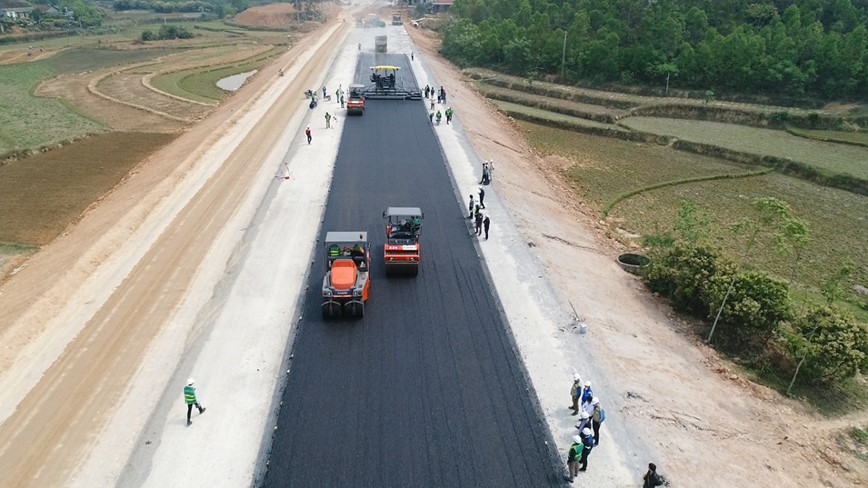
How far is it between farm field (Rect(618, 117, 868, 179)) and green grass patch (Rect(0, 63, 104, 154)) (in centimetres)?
5574

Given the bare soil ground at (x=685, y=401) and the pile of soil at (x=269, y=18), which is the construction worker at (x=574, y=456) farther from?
the pile of soil at (x=269, y=18)

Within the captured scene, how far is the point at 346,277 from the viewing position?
21.7 metres

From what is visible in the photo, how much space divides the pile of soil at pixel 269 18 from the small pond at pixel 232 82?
2725 inches

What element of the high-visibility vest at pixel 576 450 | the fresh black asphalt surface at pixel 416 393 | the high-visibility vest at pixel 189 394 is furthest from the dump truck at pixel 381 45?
the high-visibility vest at pixel 576 450

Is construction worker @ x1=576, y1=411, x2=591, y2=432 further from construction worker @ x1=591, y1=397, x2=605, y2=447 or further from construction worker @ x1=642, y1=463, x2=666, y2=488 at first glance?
construction worker @ x1=642, y1=463, x2=666, y2=488

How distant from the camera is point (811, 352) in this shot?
20562 mm

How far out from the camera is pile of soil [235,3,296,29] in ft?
497

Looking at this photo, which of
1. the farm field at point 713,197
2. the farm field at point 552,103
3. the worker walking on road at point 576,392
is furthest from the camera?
the farm field at point 552,103

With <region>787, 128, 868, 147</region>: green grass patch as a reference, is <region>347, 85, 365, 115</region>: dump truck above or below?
above

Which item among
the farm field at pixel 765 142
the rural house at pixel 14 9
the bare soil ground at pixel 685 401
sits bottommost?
the bare soil ground at pixel 685 401

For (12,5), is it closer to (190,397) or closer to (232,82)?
(232,82)

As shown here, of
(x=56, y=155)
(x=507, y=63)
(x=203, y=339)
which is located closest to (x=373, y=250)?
(x=203, y=339)

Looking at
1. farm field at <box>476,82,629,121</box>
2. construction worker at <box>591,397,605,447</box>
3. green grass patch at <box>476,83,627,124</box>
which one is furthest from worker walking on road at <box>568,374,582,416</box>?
farm field at <box>476,82,629,121</box>

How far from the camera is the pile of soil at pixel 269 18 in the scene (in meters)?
152
